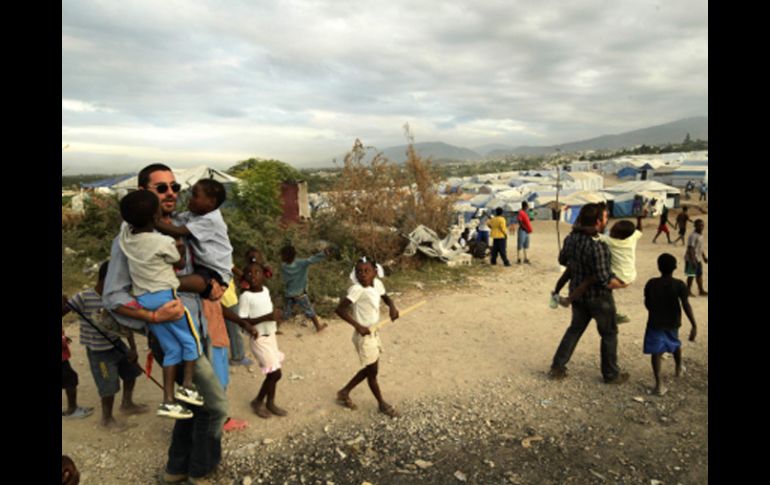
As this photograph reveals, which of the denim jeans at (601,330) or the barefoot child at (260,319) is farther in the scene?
the denim jeans at (601,330)

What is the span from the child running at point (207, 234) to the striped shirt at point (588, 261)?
126 inches

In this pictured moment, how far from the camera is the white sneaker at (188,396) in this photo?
2.48 metres

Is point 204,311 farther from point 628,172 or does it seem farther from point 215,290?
point 628,172

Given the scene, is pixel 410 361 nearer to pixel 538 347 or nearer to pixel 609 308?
pixel 538 347

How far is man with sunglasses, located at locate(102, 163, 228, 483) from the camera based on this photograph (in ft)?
7.65

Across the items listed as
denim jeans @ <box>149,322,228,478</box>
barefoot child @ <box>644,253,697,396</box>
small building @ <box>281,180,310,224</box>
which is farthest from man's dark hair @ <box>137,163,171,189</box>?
small building @ <box>281,180,310,224</box>

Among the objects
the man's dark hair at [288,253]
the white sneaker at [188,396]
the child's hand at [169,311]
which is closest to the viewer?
the child's hand at [169,311]

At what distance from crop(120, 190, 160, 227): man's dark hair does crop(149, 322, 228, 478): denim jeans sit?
2.56ft

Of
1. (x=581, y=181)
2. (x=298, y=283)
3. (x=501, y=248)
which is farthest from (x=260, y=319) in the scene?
(x=581, y=181)

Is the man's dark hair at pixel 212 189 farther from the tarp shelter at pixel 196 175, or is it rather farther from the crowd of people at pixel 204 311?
the tarp shelter at pixel 196 175

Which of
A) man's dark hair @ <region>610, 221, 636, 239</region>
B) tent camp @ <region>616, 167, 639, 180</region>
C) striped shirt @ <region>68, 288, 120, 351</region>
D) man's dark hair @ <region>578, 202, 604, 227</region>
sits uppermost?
tent camp @ <region>616, 167, 639, 180</region>

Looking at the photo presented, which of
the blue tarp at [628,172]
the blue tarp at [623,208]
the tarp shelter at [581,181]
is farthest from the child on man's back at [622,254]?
the blue tarp at [628,172]

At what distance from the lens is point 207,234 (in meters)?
2.54

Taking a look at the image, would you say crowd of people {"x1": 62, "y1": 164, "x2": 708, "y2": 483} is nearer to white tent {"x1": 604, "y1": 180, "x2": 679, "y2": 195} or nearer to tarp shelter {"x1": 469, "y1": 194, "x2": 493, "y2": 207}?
tarp shelter {"x1": 469, "y1": 194, "x2": 493, "y2": 207}
